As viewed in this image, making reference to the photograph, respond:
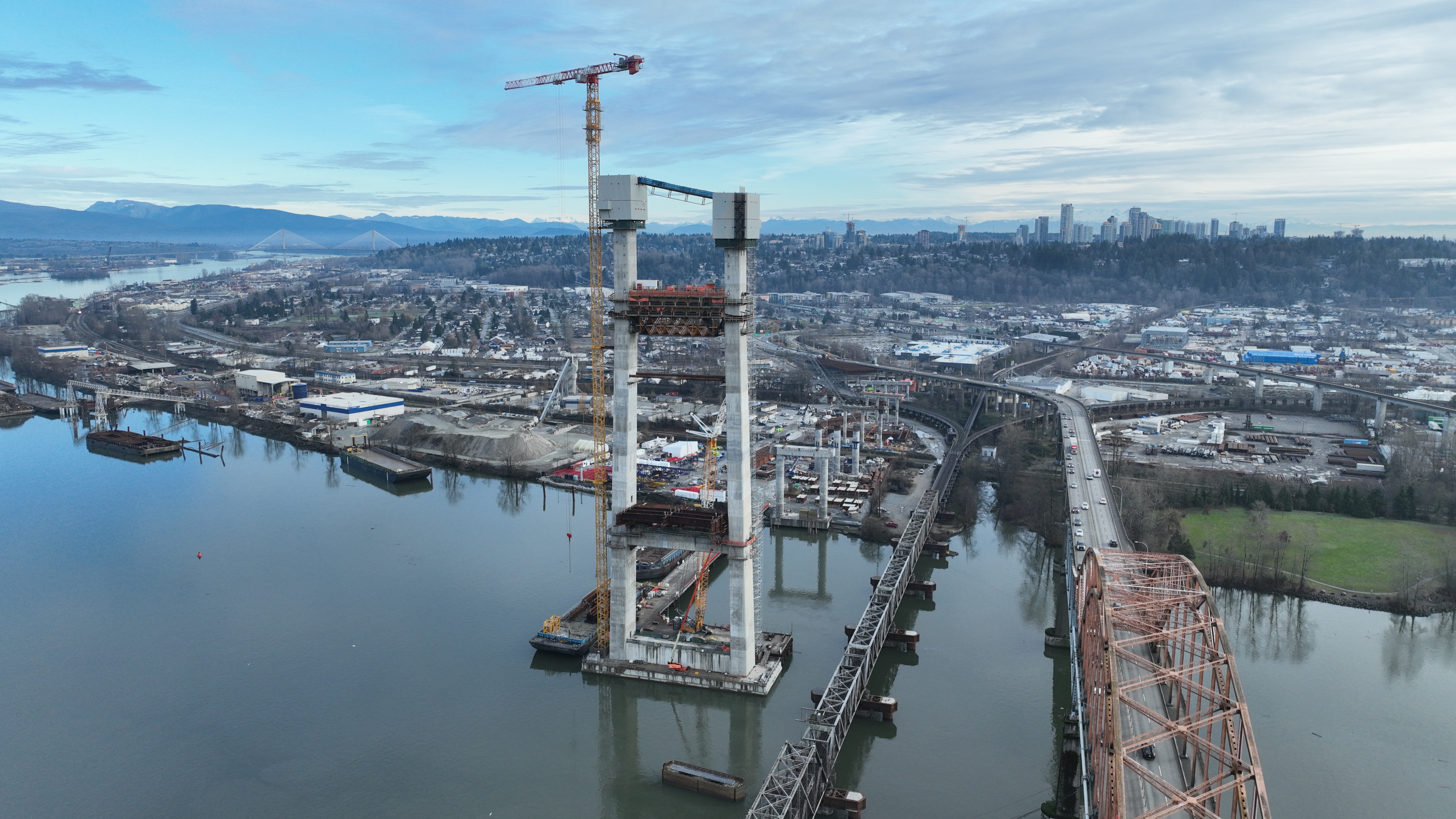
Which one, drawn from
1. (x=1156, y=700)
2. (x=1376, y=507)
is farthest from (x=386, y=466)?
(x=1376, y=507)

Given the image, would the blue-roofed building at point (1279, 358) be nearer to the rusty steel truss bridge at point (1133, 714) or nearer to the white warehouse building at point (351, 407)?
the rusty steel truss bridge at point (1133, 714)

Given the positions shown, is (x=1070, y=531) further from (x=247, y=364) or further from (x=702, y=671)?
(x=247, y=364)

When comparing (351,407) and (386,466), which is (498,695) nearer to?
(386,466)

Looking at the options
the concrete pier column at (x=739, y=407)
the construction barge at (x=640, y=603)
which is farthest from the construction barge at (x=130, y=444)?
the concrete pier column at (x=739, y=407)

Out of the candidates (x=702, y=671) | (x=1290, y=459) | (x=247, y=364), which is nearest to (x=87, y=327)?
(x=247, y=364)

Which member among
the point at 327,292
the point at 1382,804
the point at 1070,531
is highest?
the point at 327,292

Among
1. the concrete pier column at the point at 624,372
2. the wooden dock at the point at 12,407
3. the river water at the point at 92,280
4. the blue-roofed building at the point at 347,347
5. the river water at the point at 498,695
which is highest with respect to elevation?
the river water at the point at 92,280

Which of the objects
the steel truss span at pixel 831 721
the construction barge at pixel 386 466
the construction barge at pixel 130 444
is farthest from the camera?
the construction barge at pixel 130 444
